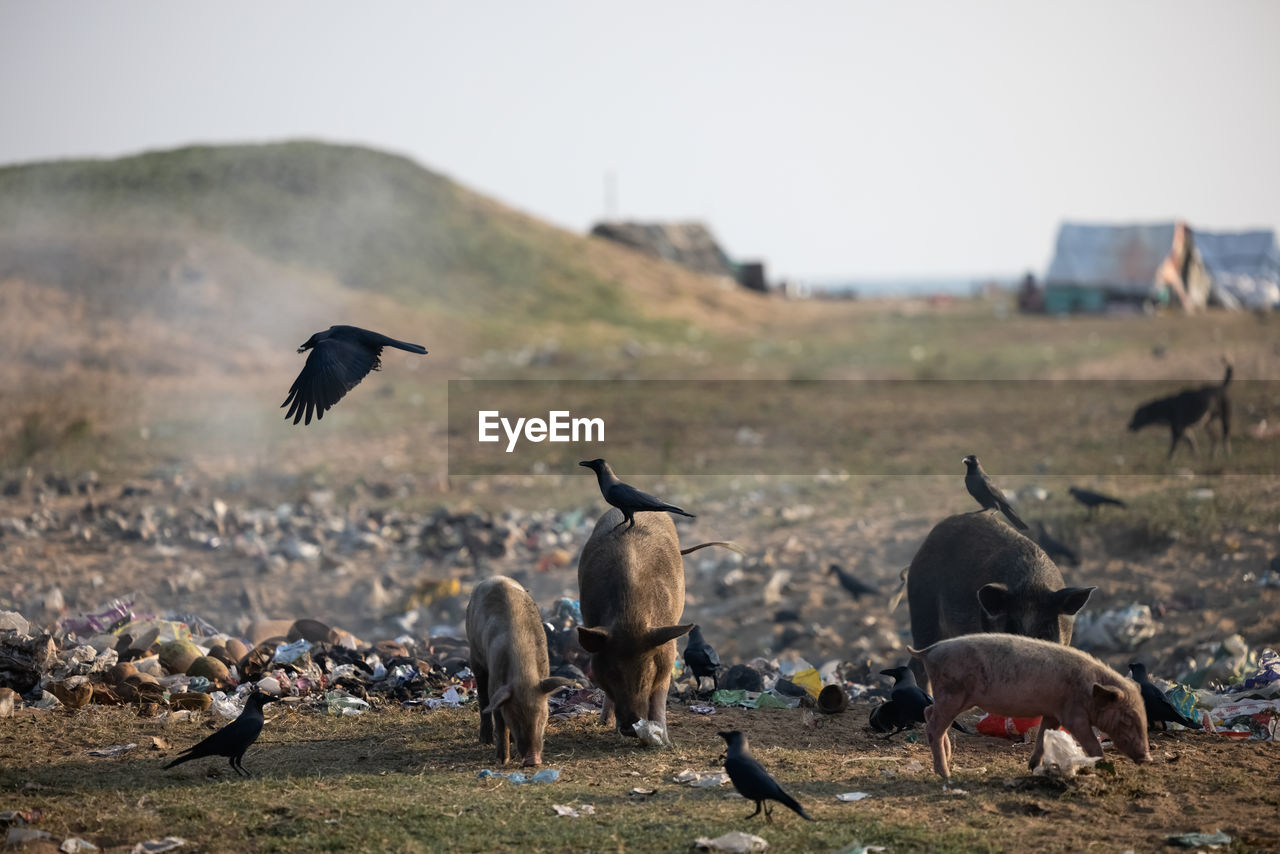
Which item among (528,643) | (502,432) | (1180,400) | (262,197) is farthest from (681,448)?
(262,197)

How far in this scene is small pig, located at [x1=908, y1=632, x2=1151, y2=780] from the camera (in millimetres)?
6625

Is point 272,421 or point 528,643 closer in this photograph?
point 528,643

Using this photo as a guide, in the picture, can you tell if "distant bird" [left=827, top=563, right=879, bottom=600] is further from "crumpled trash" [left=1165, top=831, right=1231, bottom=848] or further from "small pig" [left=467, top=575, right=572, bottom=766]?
"crumpled trash" [left=1165, top=831, right=1231, bottom=848]

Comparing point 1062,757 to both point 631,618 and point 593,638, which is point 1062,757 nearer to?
point 631,618

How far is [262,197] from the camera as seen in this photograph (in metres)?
50.6

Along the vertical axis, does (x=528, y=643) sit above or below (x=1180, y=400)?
below

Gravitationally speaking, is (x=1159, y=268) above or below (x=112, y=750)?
above

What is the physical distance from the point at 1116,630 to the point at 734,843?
654cm

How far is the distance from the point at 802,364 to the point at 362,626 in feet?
72.3

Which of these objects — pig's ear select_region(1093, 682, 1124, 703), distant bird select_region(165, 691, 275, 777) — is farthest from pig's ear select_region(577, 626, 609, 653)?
pig's ear select_region(1093, 682, 1124, 703)

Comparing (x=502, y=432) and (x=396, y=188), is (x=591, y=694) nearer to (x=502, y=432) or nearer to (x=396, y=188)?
(x=502, y=432)

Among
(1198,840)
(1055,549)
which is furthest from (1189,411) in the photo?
(1198,840)

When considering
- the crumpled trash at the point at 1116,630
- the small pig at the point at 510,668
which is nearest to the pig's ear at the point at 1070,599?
the small pig at the point at 510,668

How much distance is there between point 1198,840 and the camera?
5.82m
